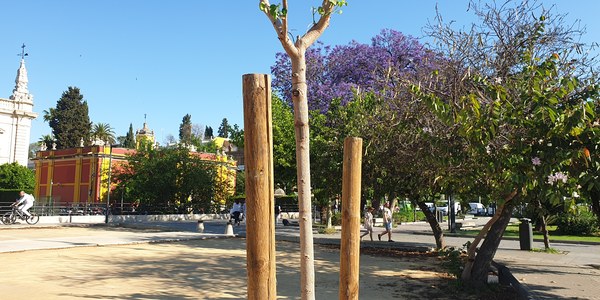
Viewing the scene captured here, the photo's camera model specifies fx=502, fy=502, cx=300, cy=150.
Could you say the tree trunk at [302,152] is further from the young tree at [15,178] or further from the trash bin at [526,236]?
the young tree at [15,178]

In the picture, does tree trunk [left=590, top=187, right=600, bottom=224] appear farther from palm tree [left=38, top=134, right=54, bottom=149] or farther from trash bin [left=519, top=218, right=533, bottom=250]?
palm tree [left=38, top=134, right=54, bottom=149]

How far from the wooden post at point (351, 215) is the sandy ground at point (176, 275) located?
5.40 meters

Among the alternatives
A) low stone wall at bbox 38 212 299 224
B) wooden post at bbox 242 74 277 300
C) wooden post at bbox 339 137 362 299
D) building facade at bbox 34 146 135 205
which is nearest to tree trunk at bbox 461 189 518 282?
wooden post at bbox 339 137 362 299

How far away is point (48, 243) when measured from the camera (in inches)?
639

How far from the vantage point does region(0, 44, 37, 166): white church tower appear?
62.5 metres

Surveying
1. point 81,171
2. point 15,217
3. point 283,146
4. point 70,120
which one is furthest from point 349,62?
point 70,120

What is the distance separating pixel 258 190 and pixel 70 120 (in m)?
70.6

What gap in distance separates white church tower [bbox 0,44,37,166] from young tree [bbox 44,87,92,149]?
294cm

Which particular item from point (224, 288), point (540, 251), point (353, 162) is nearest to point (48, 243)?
point (224, 288)

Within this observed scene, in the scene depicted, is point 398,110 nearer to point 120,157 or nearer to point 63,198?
point 120,157

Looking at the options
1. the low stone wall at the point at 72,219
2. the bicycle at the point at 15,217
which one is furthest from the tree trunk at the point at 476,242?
the low stone wall at the point at 72,219

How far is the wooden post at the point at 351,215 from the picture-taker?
135 inches

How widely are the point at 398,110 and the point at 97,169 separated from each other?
40.2m

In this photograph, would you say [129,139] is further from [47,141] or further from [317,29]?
[317,29]
